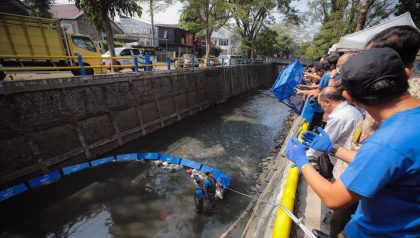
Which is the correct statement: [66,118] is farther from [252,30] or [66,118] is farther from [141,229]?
[252,30]

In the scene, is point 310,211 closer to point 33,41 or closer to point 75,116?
point 75,116

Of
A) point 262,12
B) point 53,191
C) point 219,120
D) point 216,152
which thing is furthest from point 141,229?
point 262,12

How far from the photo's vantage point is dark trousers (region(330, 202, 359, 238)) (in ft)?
7.32

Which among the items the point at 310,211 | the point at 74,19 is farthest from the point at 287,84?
the point at 74,19

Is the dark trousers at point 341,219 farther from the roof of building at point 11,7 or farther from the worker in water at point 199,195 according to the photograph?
the roof of building at point 11,7

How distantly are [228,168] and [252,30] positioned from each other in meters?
27.2

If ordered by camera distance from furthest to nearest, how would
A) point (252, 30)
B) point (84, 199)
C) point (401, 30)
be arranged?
point (252, 30)
point (84, 199)
point (401, 30)

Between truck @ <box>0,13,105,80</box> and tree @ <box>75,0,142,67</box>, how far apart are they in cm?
235

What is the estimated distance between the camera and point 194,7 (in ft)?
59.9

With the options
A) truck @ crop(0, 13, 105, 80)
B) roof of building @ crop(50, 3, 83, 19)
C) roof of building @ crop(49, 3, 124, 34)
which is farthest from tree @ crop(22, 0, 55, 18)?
truck @ crop(0, 13, 105, 80)

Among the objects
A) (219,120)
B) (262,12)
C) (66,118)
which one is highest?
(262,12)

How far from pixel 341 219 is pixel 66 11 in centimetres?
4139

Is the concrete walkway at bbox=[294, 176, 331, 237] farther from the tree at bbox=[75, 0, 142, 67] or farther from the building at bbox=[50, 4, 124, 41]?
the building at bbox=[50, 4, 124, 41]

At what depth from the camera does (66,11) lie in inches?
1268
